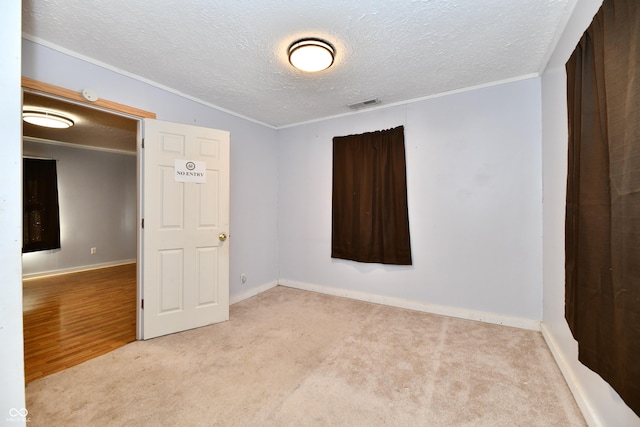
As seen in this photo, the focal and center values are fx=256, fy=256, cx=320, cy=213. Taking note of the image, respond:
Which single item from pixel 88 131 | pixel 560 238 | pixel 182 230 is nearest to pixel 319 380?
pixel 182 230

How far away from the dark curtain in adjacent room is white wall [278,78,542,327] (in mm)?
5595

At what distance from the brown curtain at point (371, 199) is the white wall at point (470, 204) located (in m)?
0.13

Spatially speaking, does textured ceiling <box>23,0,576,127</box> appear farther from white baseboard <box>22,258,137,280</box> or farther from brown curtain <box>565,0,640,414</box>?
white baseboard <box>22,258,137,280</box>

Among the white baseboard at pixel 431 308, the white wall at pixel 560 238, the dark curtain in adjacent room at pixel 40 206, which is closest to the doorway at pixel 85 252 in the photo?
the dark curtain in adjacent room at pixel 40 206

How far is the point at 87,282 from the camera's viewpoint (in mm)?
4496

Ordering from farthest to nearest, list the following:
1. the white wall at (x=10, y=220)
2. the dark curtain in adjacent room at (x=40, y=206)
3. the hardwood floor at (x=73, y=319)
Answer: the dark curtain in adjacent room at (x=40, y=206) < the hardwood floor at (x=73, y=319) < the white wall at (x=10, y=220)

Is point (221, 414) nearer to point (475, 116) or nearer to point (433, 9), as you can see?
Result: point (433, 9)

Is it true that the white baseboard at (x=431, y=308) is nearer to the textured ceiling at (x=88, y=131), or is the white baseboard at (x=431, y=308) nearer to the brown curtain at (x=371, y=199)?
the brown curtain at (x=371, y=199)

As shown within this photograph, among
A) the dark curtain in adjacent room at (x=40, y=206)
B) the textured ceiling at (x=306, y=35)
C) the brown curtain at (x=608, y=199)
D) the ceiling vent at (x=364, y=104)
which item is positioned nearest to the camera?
the brown curtain at (x=608, y=199)

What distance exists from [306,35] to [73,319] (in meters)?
3.90

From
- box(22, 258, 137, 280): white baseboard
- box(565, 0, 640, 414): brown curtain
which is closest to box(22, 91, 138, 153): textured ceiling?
box(22, 258, 137, 280): white baseboard

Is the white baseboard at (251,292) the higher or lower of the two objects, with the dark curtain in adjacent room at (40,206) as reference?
lower

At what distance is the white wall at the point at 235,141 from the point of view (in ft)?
6.82

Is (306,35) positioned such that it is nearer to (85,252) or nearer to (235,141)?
(235,141)
